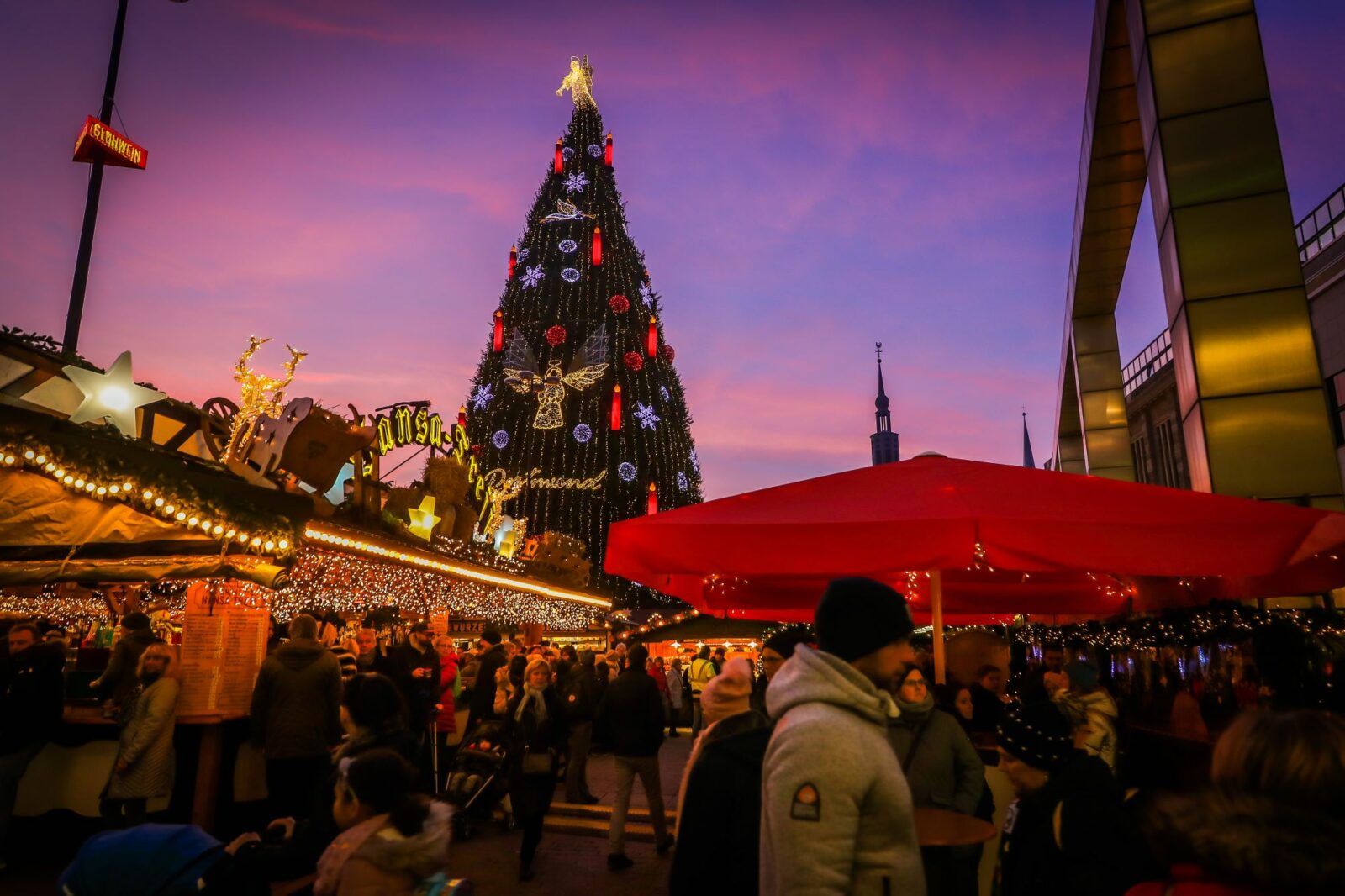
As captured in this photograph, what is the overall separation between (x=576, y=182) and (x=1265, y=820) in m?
61.3

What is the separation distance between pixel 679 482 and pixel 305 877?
51404 mm

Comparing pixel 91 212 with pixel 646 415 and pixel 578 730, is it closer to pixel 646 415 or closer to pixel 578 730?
pixel 578 730

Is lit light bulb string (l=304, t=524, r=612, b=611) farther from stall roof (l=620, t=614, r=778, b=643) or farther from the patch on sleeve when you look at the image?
the patch on sleeve

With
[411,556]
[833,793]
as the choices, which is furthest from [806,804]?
[411,556]

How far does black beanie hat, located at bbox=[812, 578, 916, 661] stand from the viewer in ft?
7.06

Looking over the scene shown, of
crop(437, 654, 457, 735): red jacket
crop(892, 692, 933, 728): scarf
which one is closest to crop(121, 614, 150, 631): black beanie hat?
crop(437, 654, 457, 735): red jacket

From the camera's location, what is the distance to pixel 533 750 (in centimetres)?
675

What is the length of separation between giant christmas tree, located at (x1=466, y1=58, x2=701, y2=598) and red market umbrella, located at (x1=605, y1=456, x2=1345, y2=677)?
46.3 meters

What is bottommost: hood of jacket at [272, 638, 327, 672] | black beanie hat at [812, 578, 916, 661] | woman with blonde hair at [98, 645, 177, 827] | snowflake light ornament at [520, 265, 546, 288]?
woman with blonde hair at [98, 645, 177, 827]

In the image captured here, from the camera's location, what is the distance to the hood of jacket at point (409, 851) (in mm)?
2523

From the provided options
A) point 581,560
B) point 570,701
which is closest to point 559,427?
point 581,560

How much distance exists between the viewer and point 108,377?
927 cm

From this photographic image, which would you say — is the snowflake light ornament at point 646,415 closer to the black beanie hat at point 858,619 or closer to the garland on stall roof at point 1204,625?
the garland on stall roof at point 1204,625

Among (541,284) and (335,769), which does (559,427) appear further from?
(335,769)
